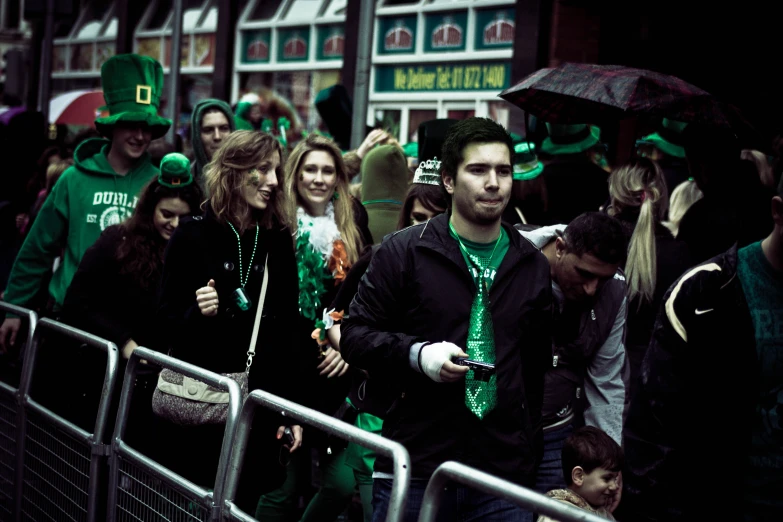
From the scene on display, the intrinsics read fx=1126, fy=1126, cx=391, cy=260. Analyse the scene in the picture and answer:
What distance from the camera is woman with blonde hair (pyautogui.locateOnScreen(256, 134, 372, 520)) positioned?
199 inches

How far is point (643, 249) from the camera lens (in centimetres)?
548

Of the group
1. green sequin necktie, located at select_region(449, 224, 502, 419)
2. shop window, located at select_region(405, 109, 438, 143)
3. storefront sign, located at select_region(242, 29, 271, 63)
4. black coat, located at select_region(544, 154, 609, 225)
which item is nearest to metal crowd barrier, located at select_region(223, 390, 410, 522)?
green sequin necktie, located at select_region(449, 224, 502, 419)

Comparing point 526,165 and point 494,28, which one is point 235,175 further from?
point 494,28

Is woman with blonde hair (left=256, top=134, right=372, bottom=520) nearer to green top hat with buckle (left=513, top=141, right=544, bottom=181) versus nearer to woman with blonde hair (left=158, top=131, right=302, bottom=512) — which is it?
woman with blonde hair (left=158, top=131, right=302, bottom=512)

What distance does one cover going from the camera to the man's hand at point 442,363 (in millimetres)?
3312

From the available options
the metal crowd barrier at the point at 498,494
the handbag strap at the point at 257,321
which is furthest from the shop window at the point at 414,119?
the metal crowd barrier at the point at 498,494

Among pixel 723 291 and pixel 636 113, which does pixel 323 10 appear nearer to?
pixel 636 113

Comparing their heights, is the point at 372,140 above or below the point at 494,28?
below

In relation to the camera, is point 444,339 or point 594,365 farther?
point 594,365

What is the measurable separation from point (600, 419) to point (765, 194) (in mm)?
1665

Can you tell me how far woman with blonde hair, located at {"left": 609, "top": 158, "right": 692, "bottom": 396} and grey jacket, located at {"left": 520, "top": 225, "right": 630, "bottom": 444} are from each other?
642 millimetres

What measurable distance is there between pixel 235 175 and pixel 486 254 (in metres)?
1.49

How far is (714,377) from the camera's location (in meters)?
3.13

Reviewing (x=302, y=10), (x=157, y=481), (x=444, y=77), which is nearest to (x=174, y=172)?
(x=157, y=481)
